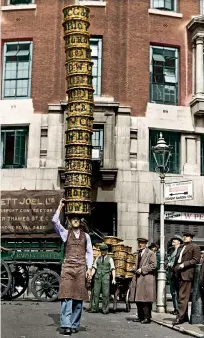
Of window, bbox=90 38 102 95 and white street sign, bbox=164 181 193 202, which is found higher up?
window, bbox=90 38 102 95

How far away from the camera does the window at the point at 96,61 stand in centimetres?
2462

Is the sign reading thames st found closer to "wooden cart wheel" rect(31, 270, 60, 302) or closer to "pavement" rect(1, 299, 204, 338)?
"wooden cart wheel" rect(31, 270, 60, 302)

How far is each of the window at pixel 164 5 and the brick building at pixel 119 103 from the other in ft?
0.16

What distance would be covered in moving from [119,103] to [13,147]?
4.77 meters

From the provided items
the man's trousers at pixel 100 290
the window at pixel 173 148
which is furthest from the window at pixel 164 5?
the man's trousers at pixel 100 290

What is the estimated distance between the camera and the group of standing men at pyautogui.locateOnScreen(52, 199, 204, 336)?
995cm

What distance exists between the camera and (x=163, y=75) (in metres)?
25.4

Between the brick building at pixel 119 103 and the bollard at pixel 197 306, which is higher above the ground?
the brick building at pixel 119 103

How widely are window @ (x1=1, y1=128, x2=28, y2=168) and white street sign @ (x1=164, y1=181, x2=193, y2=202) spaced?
10349mm

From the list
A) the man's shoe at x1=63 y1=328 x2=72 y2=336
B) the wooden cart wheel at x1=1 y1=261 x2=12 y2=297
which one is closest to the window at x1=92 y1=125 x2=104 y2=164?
the wooden cart wheel at x1=1 y1=261 x2=12 y2=297

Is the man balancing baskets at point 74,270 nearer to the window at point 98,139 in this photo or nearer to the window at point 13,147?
the window at point 98,139

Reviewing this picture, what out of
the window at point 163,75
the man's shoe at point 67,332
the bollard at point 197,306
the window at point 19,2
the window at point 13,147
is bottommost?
the man's shoe at point 67,332

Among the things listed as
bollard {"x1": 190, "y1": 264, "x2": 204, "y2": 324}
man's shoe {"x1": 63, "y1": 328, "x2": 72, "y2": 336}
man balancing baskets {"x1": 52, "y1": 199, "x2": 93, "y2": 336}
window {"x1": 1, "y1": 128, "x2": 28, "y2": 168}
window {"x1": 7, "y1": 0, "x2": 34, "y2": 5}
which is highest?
window {"x1": 7, "y1": 0, "x2": 34, "y2": 5}

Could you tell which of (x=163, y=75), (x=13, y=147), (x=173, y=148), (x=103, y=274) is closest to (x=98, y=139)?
(x=173, y=148)
